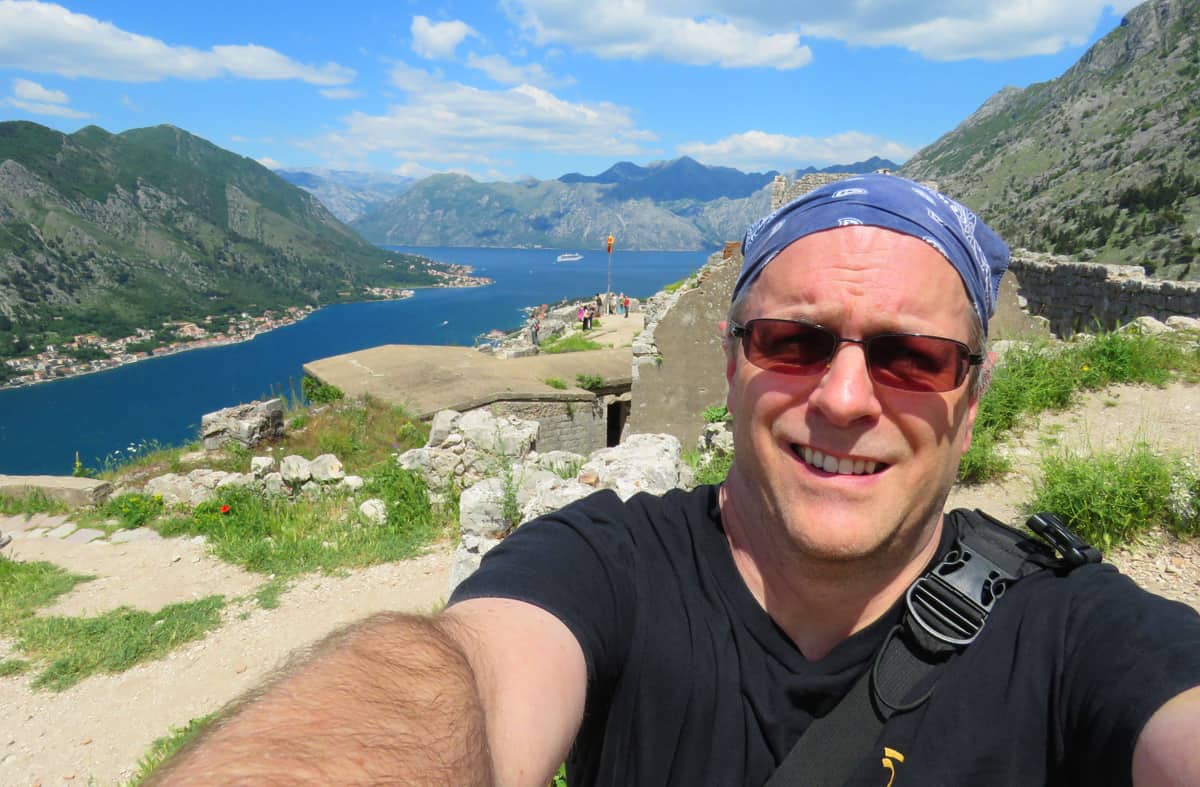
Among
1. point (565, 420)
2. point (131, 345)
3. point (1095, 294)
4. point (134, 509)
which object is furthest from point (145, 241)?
point (1095, 294)

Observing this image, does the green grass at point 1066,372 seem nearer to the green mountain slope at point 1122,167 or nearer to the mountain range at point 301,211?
the mountain range at point 301,211

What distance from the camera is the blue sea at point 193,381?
49844 mm

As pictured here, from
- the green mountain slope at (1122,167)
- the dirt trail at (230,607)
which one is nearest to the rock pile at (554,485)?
the dirt trail at (230,607)

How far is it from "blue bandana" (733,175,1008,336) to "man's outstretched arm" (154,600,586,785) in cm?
124

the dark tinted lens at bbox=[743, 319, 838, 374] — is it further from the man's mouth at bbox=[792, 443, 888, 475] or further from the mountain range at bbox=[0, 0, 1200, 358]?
the mountain range at bbox=[0, 0, 1200, 358]

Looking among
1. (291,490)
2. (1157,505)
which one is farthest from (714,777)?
(291,490)

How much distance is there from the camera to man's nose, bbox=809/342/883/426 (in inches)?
65.7

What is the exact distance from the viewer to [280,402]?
1534 centimetres

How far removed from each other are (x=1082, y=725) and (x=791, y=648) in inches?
23.7

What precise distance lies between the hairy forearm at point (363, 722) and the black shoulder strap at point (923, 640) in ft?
2.51

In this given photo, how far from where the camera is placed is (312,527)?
28.6 feet

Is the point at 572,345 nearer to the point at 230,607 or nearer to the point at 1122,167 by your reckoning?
the point at 230,607

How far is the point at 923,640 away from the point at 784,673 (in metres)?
0.34

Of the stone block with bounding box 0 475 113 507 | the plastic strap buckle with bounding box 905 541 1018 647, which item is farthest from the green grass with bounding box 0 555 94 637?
the plastic strap buckle with bounding box 905 541 1018 647
